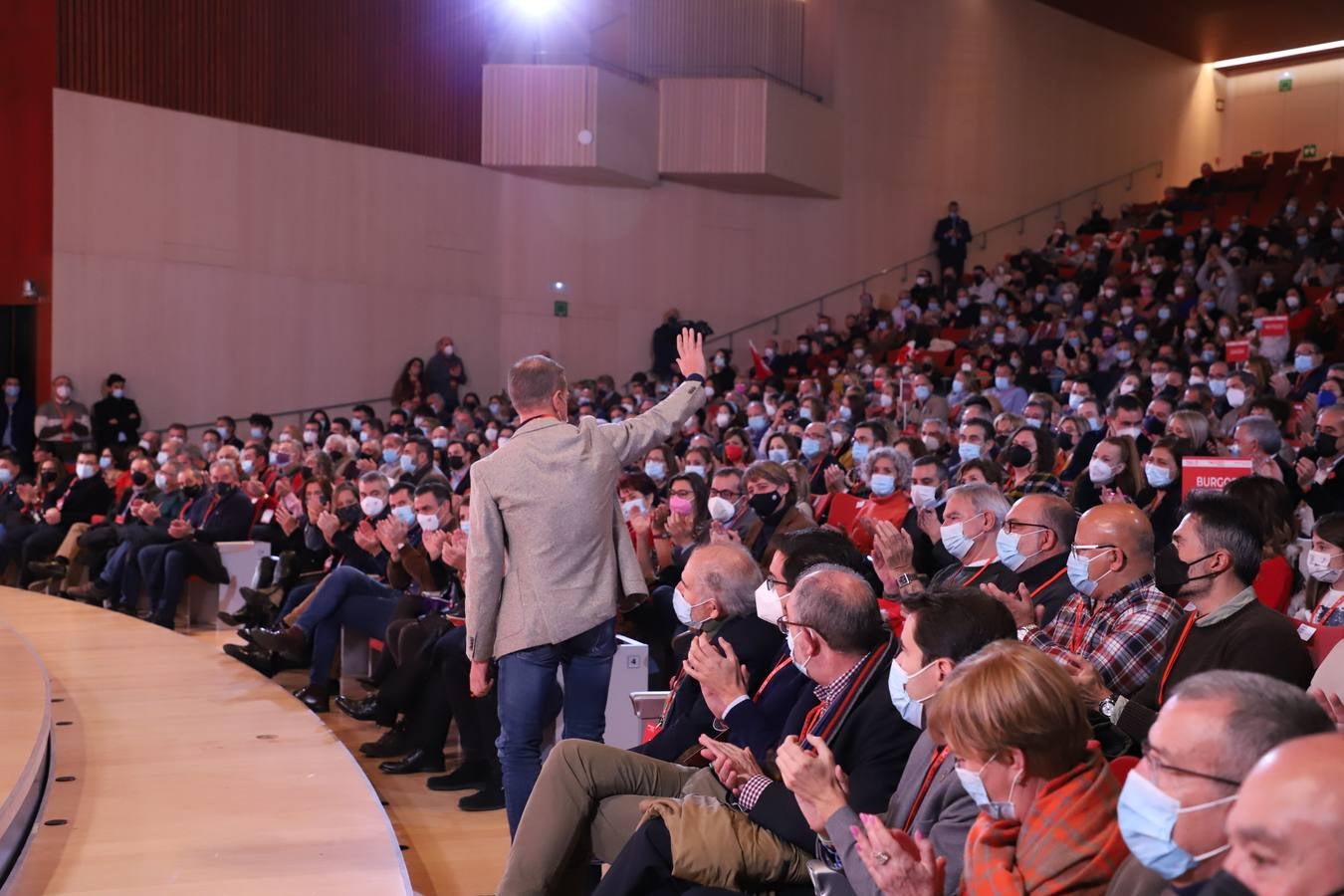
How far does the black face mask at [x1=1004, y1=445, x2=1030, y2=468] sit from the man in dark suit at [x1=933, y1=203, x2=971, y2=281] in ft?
39.3

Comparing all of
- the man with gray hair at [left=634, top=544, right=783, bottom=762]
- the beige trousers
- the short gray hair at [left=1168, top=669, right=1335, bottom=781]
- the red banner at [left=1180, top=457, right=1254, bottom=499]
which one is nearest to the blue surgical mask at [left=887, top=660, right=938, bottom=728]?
the beige trousers

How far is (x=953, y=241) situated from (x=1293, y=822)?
17465 millimetres

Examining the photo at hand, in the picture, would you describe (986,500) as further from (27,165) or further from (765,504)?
(27,165)

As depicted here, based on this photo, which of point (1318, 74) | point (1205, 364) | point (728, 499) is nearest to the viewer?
point (728, 499)

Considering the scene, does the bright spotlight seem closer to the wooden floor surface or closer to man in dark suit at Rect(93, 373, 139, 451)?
man in dark suit at Rect(93, 373, 139, 451)

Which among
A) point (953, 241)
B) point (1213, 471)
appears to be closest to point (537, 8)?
point (953, 241)

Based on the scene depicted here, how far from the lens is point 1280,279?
13.1 metres

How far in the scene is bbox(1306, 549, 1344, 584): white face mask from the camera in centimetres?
413

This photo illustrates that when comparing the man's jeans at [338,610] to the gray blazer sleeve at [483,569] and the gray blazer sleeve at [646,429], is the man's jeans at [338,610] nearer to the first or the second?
the gray blazer sleeve at [483,569]

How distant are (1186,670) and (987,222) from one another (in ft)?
56.2

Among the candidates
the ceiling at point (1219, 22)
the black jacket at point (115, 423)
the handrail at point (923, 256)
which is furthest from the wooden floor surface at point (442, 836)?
the ceiling at point (1219, 22)

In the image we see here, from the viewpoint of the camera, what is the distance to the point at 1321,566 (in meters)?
4.15

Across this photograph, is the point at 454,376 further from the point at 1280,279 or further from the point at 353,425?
the point at 1280,279

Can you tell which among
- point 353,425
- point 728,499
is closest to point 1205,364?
point 728,499
